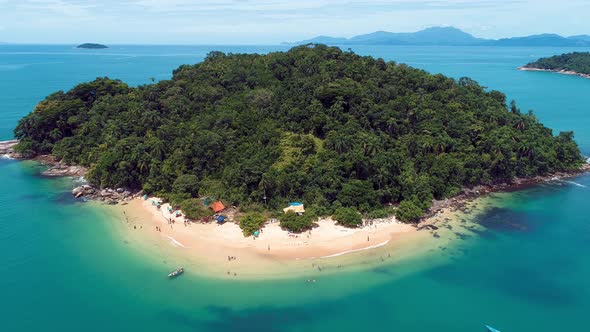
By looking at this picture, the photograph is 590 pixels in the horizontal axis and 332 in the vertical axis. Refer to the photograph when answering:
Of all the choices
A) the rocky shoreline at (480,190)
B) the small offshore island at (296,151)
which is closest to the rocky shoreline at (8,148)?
the small offshore island at (296,151)

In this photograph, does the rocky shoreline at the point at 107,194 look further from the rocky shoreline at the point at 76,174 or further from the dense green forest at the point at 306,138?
the dense green forest at the point at 306,138

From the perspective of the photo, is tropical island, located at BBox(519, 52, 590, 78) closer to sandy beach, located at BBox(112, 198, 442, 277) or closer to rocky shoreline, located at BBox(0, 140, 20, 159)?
sandy beach, located at BBox(112, 198, 442, 277)

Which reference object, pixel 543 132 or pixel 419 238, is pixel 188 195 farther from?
pixel 543 132

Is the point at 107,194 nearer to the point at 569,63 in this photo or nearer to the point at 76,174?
the point at 76,174

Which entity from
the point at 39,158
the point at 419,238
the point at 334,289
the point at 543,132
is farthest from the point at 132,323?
the point at 543,132

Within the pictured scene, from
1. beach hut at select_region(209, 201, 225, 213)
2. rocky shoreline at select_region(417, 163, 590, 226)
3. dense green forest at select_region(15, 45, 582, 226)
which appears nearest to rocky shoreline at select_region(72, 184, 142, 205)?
dense green forest at select_region(15, 45, 582, 226)

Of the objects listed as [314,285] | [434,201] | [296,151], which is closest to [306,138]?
[296,151]
